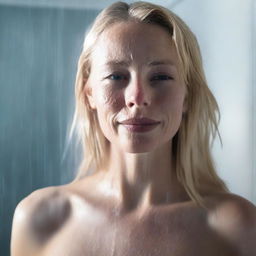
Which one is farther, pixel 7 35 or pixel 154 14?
pixel 7 35

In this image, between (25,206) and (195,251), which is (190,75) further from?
(25,206)

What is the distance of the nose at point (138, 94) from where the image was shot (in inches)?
26.8

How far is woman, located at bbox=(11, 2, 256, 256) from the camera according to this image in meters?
0.70

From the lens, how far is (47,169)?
0.98m

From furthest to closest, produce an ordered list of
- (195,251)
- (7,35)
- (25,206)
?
1. (7,35)
2. (25,206)
3. (195,251)

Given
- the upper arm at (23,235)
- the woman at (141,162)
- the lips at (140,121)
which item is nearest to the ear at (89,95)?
the woman at (141,162)

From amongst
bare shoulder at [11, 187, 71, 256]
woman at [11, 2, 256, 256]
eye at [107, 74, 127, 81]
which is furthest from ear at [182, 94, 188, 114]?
bare shoulder at [11, 187, 71, 256]

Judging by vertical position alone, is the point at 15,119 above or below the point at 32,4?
below

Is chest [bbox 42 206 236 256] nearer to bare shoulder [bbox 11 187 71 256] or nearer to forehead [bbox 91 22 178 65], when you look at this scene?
bare shoulder [bbox 11 187 71 256]

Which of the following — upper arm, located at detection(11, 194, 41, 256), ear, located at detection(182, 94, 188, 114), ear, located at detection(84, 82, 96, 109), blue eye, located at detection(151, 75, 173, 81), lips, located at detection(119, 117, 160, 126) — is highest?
blue eye, located at detection(151, 75, 173, 81)

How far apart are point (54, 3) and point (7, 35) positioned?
12 centimetres

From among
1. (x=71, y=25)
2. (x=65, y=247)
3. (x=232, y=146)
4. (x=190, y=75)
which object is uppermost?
(x=71, y=25)

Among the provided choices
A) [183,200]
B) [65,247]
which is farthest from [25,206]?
[183,200]

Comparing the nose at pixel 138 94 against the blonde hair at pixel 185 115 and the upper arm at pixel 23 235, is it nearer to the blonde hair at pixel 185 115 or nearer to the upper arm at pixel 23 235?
the blonde hair at pixel 185 115
